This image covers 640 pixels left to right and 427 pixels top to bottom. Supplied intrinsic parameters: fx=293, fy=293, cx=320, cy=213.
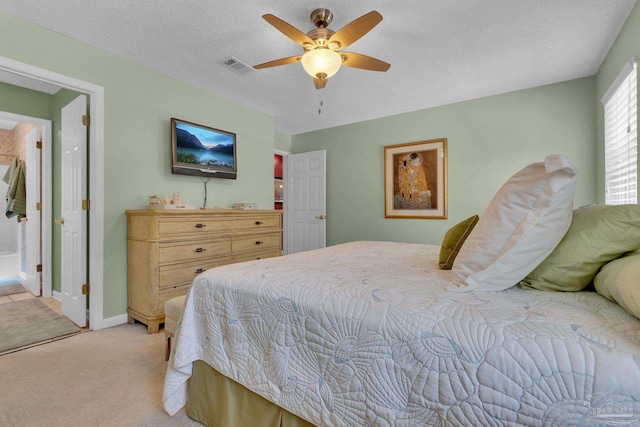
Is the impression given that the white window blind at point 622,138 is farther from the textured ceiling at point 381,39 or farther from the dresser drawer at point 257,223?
the dresser drawer at point 257,223

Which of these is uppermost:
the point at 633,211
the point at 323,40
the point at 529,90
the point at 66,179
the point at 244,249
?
the point at 529,90

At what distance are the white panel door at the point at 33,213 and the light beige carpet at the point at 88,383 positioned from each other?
191cm

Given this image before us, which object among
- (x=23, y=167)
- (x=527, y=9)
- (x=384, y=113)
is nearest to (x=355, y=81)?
(x=384, y=113)

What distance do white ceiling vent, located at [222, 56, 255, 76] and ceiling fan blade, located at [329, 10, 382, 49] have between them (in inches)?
48.4

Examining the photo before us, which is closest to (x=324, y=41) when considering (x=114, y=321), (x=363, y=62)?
(x=363, y=62)

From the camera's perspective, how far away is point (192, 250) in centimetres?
279

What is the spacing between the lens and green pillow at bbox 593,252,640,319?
0.79 m

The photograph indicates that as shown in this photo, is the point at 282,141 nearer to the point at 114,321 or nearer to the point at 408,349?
the point at 114,321

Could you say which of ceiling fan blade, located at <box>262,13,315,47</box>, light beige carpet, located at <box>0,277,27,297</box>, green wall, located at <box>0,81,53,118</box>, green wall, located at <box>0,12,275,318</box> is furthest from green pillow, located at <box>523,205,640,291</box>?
light beige carpet, located at <box>0,277,27,297</box>

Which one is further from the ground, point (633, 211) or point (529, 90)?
point (529, 90)

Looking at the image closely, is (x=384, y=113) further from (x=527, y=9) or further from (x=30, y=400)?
(x=30, y=400)

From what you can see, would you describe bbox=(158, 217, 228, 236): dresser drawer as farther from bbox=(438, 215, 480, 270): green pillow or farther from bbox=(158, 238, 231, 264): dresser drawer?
bbox=(438, 215, 480, 270): green pillow

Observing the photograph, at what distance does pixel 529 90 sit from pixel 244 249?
3.79m

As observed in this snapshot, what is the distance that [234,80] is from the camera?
10.7ft
